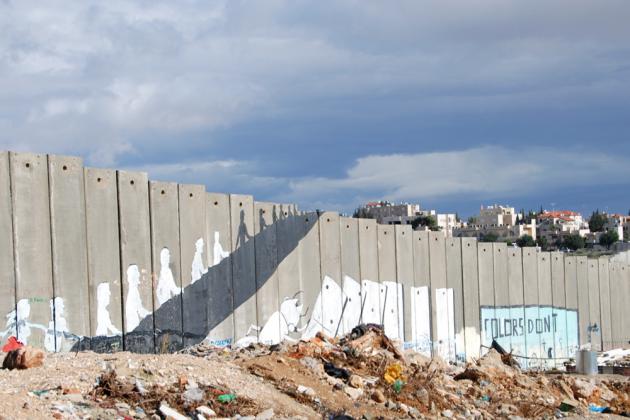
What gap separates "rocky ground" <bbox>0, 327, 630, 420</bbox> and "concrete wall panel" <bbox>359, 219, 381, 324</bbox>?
266 centimetres

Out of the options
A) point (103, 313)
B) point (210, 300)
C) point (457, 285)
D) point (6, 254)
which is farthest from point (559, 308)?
point (6, 254)

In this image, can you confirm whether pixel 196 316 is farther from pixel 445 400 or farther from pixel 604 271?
pixel 604 271

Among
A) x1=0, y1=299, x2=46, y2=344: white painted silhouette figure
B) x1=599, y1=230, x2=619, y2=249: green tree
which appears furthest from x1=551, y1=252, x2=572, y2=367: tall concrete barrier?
x1=599, y1=230, x2=619, y2=249: green tree

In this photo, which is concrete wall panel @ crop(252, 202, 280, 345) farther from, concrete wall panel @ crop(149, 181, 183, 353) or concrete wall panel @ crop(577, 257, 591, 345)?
concrete wall panel @ crop(577, 257, 591, 345)

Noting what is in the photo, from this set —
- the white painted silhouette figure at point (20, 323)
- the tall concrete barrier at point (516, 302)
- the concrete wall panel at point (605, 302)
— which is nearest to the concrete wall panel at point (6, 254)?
the white painted silhouette figure at point (20, 323)

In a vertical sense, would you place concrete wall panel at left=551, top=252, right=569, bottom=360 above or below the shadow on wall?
below

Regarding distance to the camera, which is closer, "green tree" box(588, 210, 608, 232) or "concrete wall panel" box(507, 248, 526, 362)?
"concrete wall panel" box(507, 248, 526, 362)

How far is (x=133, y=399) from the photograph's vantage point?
8531 millimetres

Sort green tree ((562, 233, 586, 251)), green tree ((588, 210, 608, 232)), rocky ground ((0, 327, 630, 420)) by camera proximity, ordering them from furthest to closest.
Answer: green tree ((588, 210, 608, 232)) → green tree ((562, 233, 586, 251)) → rocky ground ((0, 327, 630, 420))

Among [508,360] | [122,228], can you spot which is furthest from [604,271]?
[122,228]

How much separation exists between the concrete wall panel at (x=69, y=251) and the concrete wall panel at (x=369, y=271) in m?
6.68

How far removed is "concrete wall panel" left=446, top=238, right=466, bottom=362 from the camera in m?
20.1

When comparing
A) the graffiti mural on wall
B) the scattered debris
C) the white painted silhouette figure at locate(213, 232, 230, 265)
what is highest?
the white painted silhouette figure at locate(213, 232, 230, 265)

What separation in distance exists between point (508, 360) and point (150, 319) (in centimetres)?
698
